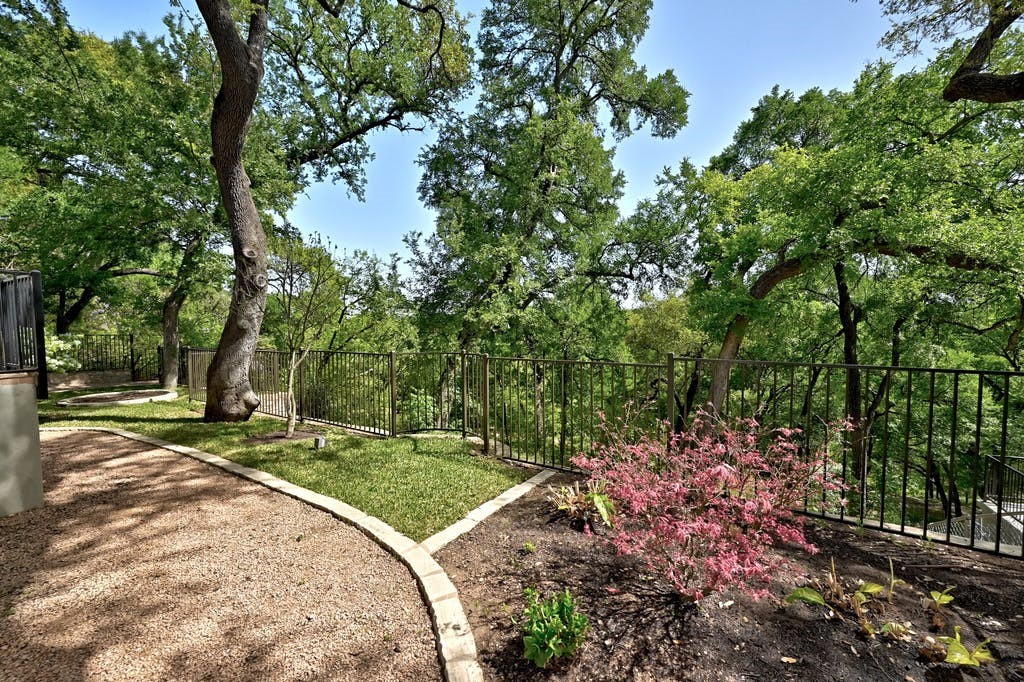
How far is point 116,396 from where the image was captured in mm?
10500

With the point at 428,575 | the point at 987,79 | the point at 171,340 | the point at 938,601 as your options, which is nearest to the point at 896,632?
the point at 938,601

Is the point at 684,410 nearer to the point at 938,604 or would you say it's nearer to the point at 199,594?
the point at 938,604

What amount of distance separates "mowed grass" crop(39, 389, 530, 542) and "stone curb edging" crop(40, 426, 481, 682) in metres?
0.12

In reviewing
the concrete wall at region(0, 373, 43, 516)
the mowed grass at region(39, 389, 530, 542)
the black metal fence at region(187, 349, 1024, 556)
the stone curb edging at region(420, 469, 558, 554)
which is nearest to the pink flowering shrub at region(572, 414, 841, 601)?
the black metal fence at region(187, 349, 1024, 556)

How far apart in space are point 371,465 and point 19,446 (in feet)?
9.90

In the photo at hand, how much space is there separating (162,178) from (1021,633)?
45.6 feet

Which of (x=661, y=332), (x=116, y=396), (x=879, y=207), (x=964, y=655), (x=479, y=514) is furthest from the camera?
(x=661, y=332)

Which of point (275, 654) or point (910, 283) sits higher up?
point (910, 283)

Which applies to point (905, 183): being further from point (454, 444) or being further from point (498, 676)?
point (498, 676)

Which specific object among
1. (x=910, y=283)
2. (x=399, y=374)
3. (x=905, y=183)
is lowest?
(x=399, y=374)

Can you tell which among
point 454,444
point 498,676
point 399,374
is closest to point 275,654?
point 498,676

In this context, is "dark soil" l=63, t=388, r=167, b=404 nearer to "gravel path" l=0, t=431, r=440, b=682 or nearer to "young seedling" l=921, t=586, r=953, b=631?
"gravel path" l=0, t=431, r=440, b=682

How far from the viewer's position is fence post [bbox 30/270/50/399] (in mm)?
3879

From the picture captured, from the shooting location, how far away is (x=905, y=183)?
294 inches
